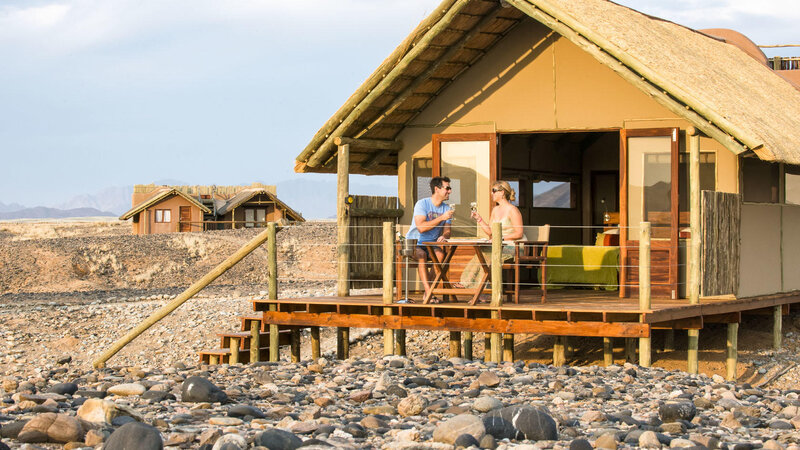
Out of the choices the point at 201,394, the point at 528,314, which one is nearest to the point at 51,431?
the point at 201,394

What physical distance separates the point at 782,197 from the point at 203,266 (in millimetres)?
22274

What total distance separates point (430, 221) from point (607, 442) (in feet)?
15.2

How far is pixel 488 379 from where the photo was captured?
377 inches

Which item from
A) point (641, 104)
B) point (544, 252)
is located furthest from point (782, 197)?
point (544, 252)

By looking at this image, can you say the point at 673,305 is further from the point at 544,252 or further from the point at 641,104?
the point at 641,104

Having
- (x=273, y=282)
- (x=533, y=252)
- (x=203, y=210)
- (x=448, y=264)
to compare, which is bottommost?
(x=273, y=282)

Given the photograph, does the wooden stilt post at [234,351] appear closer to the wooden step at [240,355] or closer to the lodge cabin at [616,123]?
the wooden step at [240,355]

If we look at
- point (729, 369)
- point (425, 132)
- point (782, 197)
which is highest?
point (425, 132)

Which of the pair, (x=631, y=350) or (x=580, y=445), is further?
(x=631, y=350)

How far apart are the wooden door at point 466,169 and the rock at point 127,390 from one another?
18.1 feet

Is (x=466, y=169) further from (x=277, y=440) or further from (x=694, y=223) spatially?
(x=277, y=440)

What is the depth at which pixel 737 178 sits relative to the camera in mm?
12328

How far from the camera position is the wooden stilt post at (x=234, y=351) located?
513 inches

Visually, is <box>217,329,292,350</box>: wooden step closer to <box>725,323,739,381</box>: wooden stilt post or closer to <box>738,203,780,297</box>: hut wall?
<box>725,323,739,381</box>: wooden stilt post
